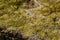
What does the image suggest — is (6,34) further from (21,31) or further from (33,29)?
(33,29)

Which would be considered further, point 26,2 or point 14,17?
point 26,2

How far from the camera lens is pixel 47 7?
15.3 feet

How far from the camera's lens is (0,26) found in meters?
4.34

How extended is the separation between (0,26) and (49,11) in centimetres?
133

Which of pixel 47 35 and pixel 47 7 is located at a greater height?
pixel 47 7

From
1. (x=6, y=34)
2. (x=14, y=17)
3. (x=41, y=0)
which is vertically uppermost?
Answer: (x=41, y=0)

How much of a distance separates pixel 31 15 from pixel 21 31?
1.89 ft

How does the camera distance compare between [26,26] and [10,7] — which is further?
[10,7]

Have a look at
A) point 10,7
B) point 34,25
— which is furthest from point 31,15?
point 10,7

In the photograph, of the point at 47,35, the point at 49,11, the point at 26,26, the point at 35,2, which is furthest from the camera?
the point at 35,2

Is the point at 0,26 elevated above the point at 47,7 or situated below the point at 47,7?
below

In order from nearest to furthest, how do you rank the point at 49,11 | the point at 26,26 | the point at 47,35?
the point at 47,35
the point at 26,26
the point at 49,11

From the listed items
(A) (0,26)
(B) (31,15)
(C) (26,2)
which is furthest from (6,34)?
(C) (26,2)

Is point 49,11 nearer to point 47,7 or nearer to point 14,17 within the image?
point 47,7
